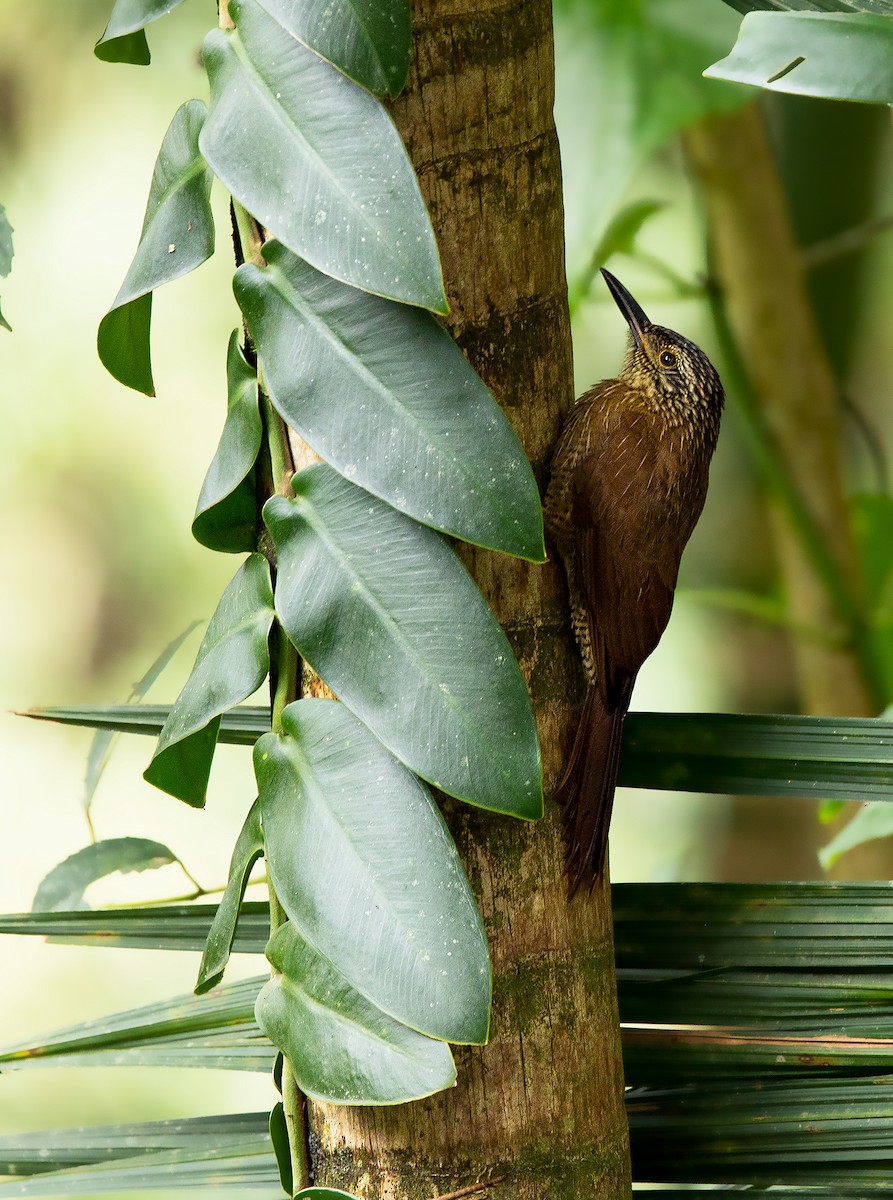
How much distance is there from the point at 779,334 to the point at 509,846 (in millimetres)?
1681

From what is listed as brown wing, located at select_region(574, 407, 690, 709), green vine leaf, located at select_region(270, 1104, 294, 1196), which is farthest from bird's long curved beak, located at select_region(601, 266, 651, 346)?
green vine leaf, located at select_region(270, 1104, 294, 1196)

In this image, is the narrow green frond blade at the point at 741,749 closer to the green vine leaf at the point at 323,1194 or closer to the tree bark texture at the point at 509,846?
the tree bark texture at the point at 509,846

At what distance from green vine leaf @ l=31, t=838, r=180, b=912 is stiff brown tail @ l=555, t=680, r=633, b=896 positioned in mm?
473

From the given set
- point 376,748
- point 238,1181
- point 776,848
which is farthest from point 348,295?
point 776,848

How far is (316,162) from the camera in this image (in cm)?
73

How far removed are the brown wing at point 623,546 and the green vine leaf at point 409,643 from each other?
0.25 m

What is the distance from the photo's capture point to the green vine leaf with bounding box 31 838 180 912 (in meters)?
1.18

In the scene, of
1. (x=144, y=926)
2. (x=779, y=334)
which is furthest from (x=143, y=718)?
(x=779, y=334)

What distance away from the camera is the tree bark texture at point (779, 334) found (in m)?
2.21

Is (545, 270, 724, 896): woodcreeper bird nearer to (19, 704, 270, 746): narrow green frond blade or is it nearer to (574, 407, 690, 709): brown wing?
(574, 407, 690, 709): brown wing

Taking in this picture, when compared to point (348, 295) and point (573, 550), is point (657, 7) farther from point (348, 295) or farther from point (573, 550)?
point (348, 295)

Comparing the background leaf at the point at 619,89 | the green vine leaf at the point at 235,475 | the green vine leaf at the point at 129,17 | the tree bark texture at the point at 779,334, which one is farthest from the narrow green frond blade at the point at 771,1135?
the tree bark texture at the point at 779,334

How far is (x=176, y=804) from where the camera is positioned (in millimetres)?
2875

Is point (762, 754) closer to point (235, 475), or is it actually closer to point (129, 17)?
point (235, 475)
